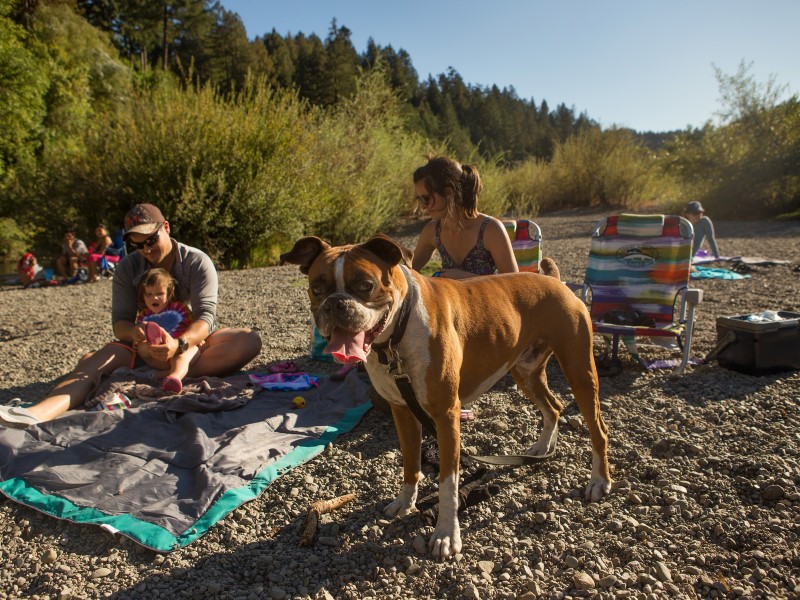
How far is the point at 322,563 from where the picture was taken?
2.74 metres

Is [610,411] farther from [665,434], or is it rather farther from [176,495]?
[176,495]

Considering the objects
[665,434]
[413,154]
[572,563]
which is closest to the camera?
[572,563]

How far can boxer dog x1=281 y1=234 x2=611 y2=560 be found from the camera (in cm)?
255

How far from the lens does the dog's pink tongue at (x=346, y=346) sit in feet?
7.89

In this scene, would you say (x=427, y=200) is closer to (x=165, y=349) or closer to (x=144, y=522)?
(x=165, y=349)

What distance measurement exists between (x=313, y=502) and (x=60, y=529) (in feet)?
4.58

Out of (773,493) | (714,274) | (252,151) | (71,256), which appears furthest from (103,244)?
(773,493)

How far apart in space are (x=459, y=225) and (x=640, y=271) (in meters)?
2.51

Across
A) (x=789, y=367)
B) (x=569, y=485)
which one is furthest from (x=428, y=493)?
(x=789, y=367)

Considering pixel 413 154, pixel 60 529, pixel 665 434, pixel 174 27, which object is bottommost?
pixel 60 529

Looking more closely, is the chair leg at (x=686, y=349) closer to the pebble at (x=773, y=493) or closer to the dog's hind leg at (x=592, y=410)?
the pebble at (x=773, y=493)

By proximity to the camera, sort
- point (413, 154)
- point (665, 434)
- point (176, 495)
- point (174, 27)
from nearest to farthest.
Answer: point (176, 495) → point (665, 434) → point (413, 154) → point (174, 27)

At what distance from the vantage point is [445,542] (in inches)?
108

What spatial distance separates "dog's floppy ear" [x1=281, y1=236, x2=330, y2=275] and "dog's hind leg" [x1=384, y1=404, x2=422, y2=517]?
950 mm
